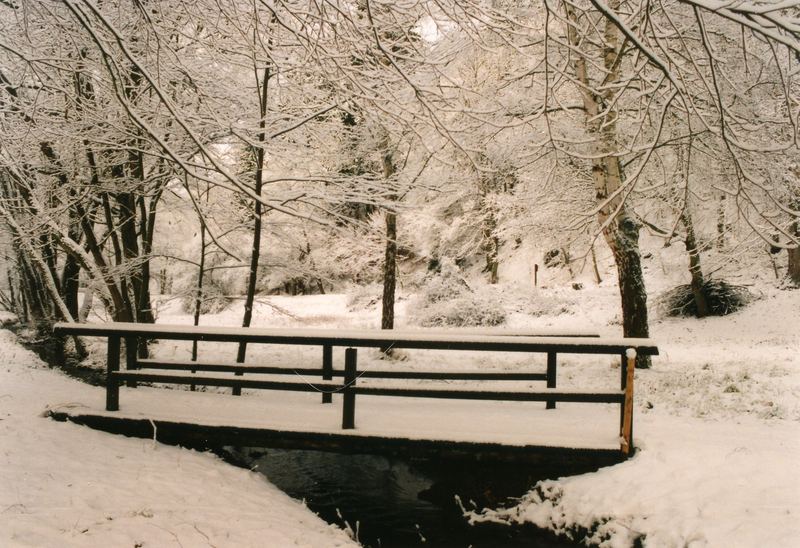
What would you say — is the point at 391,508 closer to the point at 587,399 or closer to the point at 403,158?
the point at 587,399

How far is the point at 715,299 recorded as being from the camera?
675 inches

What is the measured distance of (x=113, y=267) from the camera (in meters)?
9.95

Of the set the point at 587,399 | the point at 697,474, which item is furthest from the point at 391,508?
the point at 697,474

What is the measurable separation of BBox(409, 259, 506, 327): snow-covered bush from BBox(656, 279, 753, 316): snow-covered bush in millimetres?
5821

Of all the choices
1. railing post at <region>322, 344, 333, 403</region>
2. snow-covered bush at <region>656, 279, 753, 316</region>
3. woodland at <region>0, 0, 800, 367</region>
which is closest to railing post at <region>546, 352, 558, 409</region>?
woodland at <region>0, 0, 800, 367</region>

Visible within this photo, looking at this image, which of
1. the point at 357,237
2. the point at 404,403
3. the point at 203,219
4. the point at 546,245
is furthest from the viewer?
the point at 546,245

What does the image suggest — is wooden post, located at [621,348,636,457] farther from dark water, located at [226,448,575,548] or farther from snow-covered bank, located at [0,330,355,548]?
snow-covered bank, located at [0,330,355,548]

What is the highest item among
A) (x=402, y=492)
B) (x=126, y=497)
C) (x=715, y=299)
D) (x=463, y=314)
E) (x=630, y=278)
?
(x=630, y=278)

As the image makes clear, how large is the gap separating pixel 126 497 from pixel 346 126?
314 inches

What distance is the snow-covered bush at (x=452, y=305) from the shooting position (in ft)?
60.2

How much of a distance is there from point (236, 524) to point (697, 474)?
4213mm

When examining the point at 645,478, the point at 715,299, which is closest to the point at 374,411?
the point at 645,478

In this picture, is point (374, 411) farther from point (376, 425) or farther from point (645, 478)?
point (645, 478)

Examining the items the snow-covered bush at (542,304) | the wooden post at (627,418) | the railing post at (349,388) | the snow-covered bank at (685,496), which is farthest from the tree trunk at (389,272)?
the wooden post at (627,418)
